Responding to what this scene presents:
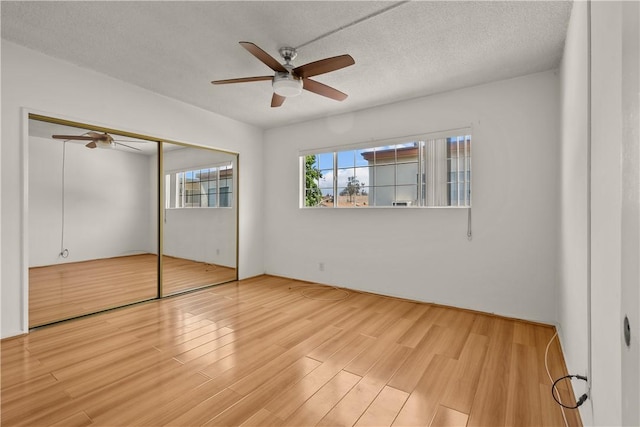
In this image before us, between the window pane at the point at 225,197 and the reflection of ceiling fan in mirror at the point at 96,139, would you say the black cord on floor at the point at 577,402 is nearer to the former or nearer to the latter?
the window pane at the point at 225,197

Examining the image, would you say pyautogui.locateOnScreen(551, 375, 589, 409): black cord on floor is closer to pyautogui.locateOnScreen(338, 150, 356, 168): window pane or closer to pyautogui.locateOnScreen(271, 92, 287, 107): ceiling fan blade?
pyautogui.locateOnScreen(271, 92, 287, 107): ceiling fan blade

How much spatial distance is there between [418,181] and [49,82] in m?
4.19

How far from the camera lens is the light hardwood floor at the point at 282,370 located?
1.65m

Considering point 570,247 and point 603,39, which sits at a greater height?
point 603,39

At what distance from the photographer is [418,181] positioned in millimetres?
3760

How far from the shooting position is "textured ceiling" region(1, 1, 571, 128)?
6.81ft

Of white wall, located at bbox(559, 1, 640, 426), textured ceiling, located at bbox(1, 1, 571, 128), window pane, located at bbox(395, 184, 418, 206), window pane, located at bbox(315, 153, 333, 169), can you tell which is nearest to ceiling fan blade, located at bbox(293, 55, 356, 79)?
textured ceiling, located at bbox(1, 1, 571, 128)

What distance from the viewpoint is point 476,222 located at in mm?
3291

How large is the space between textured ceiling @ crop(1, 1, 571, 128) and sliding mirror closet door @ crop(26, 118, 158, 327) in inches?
34.0

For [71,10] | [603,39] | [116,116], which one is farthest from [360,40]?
[116,116]

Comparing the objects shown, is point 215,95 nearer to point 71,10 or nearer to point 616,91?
point 71,10

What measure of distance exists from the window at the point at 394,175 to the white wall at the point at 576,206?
1.25 meters

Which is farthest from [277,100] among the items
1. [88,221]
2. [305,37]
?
[88,221]

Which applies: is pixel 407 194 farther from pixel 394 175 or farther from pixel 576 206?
pixel 576 206
